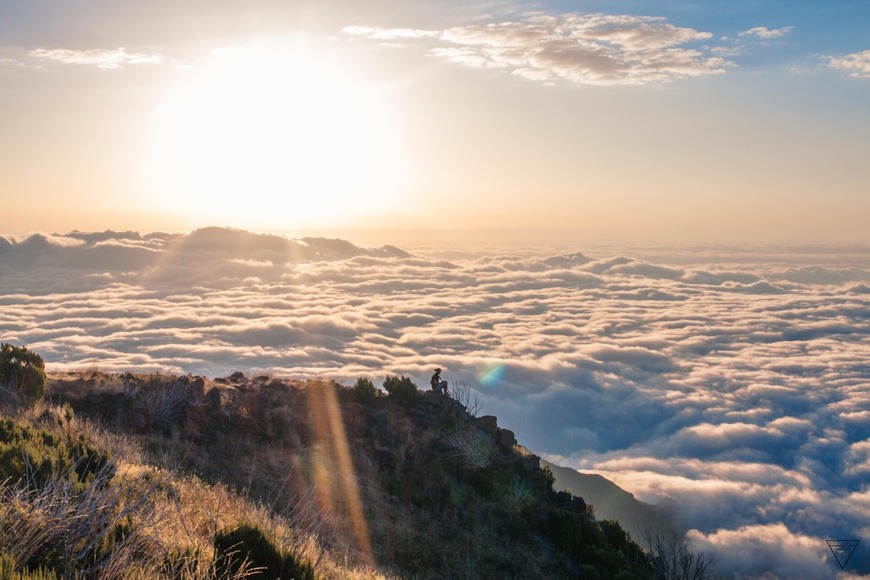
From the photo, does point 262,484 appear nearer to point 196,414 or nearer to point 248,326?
Answer: point 196,414

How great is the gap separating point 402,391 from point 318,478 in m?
6.29

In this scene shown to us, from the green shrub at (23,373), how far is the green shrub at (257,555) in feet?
39.2

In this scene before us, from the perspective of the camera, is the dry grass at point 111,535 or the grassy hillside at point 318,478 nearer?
the dry grass at point 111,535

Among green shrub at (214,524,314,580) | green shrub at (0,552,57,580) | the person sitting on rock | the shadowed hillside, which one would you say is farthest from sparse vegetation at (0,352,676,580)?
the shadowed hillside

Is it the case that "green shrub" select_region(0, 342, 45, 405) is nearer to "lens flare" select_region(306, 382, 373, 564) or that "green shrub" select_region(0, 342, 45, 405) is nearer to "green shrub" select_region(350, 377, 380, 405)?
"lens flare" select_region(306, 382, 373, 564)

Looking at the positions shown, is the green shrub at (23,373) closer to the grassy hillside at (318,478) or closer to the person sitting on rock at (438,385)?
the grassy hillside at (318,478)

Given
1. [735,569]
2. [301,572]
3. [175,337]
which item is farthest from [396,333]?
[301,572]

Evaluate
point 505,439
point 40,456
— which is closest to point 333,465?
point 505,439

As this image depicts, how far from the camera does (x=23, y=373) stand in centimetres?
1587

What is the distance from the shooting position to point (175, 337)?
4884 inches

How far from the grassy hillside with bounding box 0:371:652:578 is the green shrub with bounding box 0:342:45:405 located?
46 centimetres

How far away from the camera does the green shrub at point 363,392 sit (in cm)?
1986

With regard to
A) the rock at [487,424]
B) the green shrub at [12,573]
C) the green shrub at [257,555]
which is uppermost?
the green shrub at [12,573]

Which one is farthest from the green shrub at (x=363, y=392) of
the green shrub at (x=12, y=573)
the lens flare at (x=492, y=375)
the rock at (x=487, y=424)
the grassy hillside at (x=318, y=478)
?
the lens flare at (x=492, y=375)
